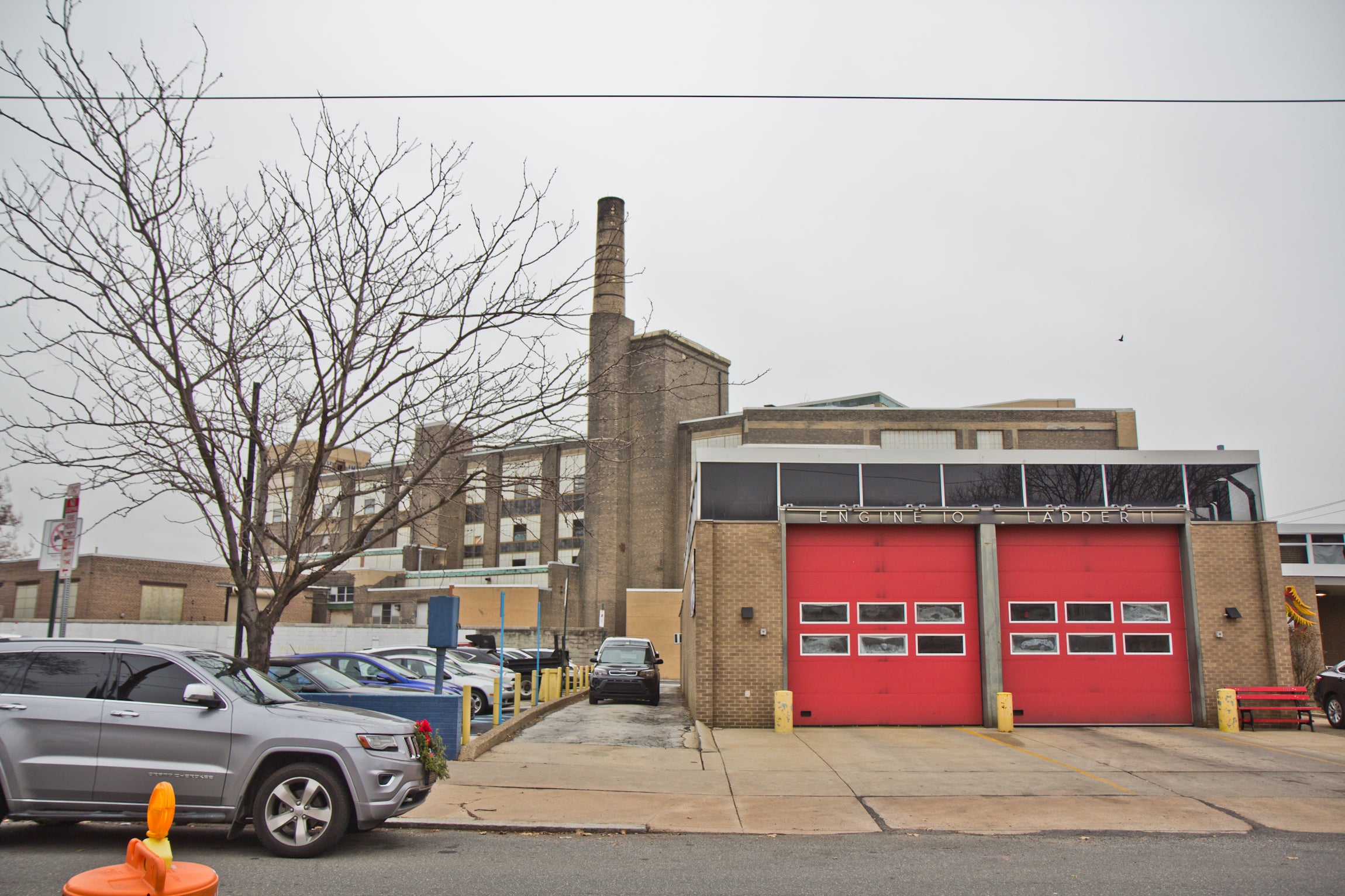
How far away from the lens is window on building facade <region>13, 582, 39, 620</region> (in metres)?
53.7

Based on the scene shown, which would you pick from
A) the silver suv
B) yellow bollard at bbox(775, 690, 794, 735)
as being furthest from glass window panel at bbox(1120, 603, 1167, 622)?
the silver suv

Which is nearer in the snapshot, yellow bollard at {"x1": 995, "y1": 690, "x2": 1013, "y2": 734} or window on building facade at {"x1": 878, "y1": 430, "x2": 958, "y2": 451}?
yellow bollard at {"x1": 995, "y1": 690, "x2": 1013, "y2": 734}

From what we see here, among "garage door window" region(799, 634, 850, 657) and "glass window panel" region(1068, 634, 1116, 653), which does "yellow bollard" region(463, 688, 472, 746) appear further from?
"glass window panel" region(1068, 634, 1116, 653)

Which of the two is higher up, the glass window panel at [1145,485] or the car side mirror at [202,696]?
the glass window panel at [1145,485]

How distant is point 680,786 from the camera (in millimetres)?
11367

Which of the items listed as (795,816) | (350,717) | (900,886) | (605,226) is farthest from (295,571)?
(605,226)

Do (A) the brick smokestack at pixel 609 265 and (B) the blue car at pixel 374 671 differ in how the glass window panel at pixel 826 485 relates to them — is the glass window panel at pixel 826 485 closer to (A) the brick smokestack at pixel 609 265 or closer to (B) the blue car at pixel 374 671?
(B) the blue car at pixel 374 671

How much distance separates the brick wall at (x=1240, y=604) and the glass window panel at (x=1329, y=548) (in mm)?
24546

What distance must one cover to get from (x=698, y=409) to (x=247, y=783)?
6064 cm

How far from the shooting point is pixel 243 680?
8.55 meters

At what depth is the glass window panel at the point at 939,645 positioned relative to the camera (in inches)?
732

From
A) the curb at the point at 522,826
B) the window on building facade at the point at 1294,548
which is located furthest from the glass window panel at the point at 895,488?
the window on building facade at the point at 1294,548

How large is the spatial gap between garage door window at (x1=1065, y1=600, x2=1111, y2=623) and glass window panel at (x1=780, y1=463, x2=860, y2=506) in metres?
4.73

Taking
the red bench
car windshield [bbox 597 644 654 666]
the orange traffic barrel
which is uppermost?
the orange traffic barrel
